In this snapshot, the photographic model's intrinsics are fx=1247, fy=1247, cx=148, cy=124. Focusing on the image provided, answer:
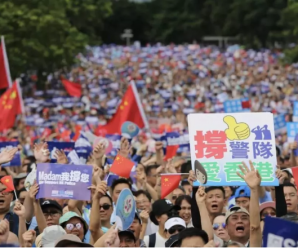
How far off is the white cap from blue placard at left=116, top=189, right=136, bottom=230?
158 cm

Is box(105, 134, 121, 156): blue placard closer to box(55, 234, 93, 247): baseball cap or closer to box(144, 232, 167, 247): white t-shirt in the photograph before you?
box(144, 232, 167, 247): white t-shirt

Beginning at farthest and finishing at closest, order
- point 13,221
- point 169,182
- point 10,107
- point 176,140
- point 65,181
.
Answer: point 10,107, point 176,140, point 169,182, point 65,181, point 13,221

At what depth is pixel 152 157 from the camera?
1798 centimetres

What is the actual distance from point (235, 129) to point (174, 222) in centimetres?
98

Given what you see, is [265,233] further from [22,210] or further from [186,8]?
[186,8]

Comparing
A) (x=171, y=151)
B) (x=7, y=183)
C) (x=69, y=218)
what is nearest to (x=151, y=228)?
(x=7, y=183)

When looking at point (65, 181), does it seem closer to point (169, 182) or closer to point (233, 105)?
point (169, 182)

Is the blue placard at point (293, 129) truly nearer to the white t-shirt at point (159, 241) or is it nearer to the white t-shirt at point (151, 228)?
the white t-shirt at point (151, 228)

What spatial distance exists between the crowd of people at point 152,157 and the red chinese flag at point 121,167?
5.9 inches

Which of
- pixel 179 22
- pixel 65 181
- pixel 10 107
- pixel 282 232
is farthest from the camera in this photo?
pixel 179 22

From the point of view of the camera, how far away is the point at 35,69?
50.9 meters

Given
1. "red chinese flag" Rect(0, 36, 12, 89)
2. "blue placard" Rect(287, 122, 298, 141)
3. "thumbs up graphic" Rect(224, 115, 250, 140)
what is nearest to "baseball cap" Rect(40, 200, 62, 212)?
"thumbs up graphic" Rect(224, 115, 250, 140)

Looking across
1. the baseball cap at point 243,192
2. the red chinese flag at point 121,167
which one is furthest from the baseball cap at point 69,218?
the red chinese flag at point 121,167

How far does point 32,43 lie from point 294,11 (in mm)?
14425
